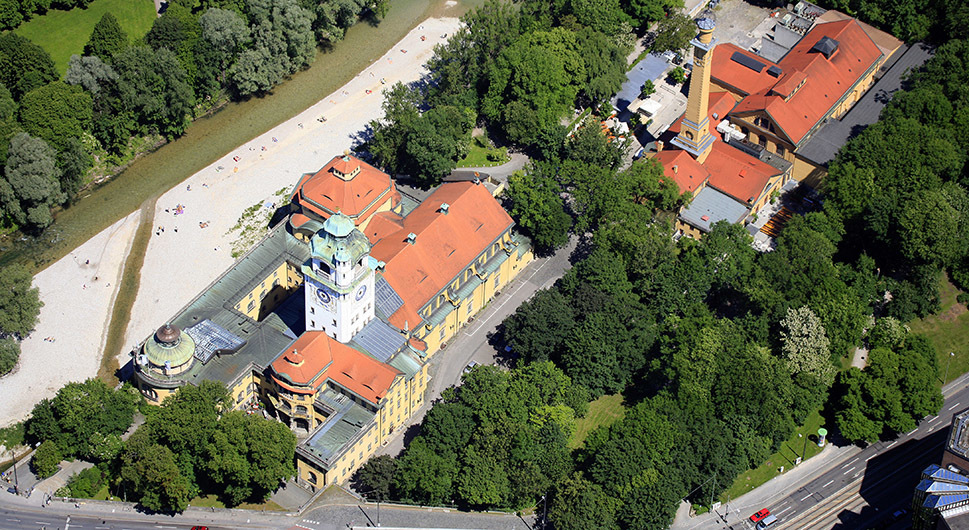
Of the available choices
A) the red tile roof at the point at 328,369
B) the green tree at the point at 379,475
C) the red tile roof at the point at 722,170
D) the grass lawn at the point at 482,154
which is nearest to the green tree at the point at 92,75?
the grass lawn at the point at 482,154

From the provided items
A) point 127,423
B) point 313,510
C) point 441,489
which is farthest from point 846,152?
point 127,423

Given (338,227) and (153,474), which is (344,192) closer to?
(338,227)

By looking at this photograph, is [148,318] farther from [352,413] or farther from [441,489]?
[441,489]

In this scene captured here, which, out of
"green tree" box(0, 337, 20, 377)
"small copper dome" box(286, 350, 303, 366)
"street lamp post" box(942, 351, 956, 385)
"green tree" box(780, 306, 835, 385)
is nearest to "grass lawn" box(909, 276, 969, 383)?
"street lamp post" box(942, 351, 956, 385)

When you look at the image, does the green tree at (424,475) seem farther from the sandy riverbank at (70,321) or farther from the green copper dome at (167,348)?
the sandy riverbank at (70,321)

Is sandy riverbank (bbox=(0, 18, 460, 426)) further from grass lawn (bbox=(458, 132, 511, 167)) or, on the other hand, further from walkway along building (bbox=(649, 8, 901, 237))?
walkway along building (bbox=(649, 8, 901, 237))
